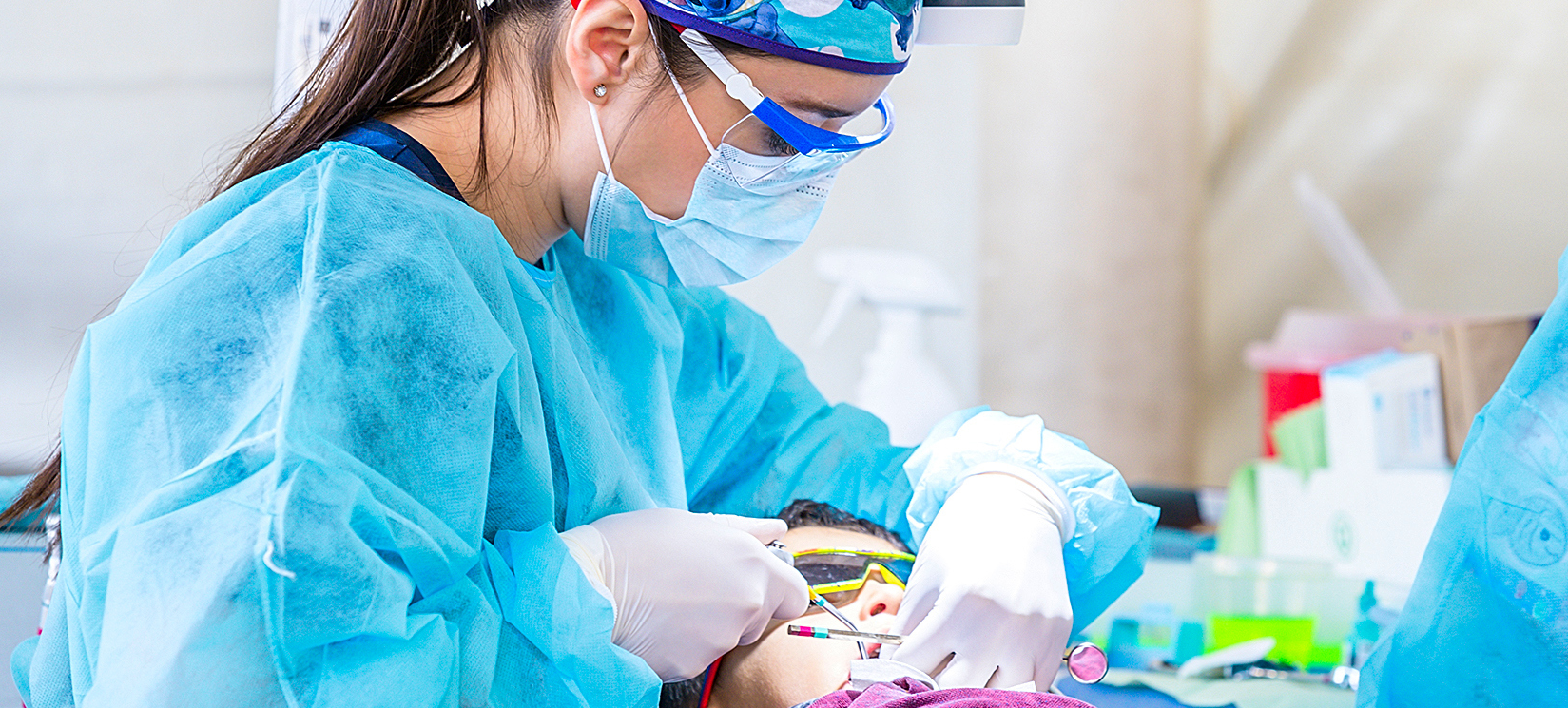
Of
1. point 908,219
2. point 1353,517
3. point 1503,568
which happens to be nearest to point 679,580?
point 1503,568

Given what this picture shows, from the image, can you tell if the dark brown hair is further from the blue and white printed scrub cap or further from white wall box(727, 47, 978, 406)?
white wall box(727, 47, 978, 406)

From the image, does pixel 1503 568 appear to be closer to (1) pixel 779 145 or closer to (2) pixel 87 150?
(1) pixel 779 145

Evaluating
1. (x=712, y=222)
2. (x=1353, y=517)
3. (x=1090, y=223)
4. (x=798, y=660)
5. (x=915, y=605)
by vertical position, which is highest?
(x=712, y=222)

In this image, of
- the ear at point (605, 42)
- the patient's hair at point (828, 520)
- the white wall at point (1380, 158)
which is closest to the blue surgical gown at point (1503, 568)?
the patient's hair at point (828, 520)

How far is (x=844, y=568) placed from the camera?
Answer: 4.47 feet

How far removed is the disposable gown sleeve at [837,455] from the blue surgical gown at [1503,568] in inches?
12.8

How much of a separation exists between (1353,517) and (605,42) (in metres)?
2.16

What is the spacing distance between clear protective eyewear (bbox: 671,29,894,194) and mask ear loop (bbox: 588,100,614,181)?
3.3 inches

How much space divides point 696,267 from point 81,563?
617 mm

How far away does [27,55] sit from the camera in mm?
1800

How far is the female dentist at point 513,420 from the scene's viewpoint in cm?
75

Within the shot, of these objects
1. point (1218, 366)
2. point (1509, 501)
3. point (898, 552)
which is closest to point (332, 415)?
point (898, 552)

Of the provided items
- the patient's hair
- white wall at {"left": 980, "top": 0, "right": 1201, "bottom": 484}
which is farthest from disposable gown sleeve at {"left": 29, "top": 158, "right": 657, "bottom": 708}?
white wall at {"left": 980, "top": 0, "right": 1201, "bottom": 484}

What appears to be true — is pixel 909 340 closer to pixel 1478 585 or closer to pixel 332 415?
pixel 1478 585
